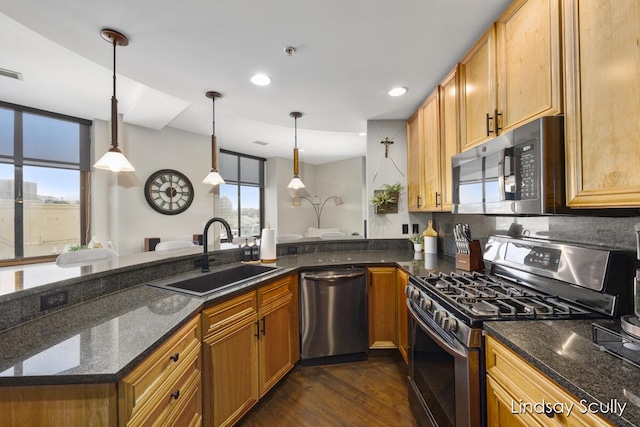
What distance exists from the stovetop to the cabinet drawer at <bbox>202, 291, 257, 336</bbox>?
43.5 inches

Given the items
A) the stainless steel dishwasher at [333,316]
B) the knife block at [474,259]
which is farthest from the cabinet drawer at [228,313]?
the knife block at [474,259]

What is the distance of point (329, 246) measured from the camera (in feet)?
9.86

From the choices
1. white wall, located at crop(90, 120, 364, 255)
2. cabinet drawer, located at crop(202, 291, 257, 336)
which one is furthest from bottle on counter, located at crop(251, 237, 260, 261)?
white wall, located at crop(90, 120, 364, 255)

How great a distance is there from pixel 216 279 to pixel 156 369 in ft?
3.56

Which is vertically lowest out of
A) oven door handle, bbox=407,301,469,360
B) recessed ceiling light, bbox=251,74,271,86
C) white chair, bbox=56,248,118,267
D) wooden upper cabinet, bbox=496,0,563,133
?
oven door handle, bbox=407,301,469,360

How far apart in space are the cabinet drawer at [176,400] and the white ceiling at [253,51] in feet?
5.79

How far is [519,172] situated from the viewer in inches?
50.1

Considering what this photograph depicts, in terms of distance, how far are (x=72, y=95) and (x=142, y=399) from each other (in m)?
3.73

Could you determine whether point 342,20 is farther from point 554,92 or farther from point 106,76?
point 106,76

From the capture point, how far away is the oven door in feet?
3.62

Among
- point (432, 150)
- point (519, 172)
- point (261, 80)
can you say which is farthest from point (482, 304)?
point (261, 80)

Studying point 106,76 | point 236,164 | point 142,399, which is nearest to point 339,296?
point 142,399

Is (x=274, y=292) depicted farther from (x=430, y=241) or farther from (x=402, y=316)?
(x=430, y=241)

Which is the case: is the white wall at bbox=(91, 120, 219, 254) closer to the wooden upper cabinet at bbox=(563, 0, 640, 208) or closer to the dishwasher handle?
the dishwasher handle
